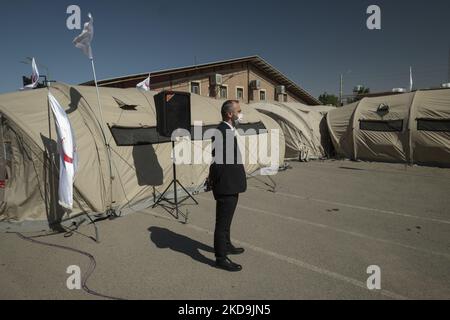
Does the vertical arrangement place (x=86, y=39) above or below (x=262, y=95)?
below

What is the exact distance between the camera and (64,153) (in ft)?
16.8

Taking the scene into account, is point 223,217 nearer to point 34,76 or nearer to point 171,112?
point 171,112

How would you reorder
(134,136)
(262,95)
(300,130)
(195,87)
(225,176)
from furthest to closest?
1. (262,95)
2. (195,87)
3. (300,130)
4. (134,136)
5. (225,176)

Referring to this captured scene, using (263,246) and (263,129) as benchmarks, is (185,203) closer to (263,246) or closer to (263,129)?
(263,246)

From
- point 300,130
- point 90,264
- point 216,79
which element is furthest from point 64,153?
point 216,79

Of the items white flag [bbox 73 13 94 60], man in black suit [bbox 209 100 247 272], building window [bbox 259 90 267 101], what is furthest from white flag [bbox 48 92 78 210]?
building window [bbox 259 90 267 101]

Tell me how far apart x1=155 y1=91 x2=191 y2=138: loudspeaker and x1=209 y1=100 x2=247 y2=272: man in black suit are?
7.81 ft

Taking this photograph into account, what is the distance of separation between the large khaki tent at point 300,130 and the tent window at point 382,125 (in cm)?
204

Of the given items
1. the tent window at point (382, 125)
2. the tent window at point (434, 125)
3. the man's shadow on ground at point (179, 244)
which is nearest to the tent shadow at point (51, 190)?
the man's shadow on ground at point (179, 244)

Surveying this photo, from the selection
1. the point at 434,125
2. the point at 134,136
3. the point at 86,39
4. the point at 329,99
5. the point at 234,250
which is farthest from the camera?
the point at 329,99

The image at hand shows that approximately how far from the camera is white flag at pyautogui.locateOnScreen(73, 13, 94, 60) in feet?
18.0

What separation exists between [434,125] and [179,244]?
1164cm

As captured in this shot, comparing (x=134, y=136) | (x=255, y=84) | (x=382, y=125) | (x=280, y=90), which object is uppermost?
(x=255, y=84)

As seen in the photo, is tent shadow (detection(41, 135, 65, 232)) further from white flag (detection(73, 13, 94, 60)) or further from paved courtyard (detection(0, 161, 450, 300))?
white flag (detection(73, 13, 94, 60))
